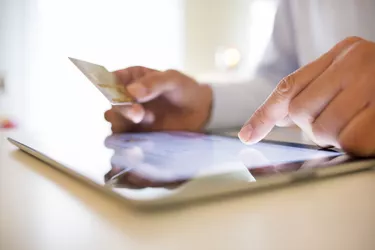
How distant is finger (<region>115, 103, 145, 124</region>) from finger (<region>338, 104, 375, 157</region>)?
41 centimetres

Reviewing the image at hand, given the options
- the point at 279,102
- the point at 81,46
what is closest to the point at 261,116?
the point at 279,102

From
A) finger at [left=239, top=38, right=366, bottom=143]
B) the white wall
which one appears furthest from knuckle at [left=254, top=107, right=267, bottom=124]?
the white wall

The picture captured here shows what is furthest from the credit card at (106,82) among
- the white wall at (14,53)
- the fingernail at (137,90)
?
the white wall at (14,53)

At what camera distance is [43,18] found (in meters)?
1.94

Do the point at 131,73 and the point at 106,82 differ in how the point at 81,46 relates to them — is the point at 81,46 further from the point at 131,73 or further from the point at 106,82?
the point at 106,82

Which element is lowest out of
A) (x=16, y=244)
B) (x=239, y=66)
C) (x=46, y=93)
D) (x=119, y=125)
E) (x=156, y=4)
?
(x=16, y=244)

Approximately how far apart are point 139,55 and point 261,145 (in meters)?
1.77

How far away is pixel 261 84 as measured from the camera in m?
1.04

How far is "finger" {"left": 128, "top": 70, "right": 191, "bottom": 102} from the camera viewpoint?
0.71m

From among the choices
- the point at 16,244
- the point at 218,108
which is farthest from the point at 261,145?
the point at 218,108

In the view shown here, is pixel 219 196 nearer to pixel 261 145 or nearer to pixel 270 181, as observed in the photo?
pixel 270 181

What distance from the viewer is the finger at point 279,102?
1.34ft

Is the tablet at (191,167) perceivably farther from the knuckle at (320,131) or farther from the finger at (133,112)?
the finger at (133,112)

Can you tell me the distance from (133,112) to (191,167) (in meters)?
0.43
